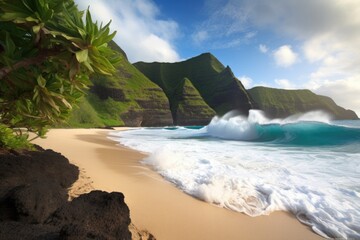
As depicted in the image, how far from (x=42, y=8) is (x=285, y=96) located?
18520 centimetres

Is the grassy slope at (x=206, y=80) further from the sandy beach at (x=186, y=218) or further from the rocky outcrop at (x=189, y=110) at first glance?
the sandy beach at (x=186, y=218)

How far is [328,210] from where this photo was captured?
12.6 ft

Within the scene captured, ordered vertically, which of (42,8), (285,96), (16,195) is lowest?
(16,195)

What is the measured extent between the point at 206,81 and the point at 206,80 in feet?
2.92

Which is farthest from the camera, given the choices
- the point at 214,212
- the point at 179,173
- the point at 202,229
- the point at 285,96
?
the point at 285,96

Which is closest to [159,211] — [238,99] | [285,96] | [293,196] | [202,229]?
[202,229]

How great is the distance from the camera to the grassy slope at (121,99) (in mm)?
56844

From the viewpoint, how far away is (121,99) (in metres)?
63.9

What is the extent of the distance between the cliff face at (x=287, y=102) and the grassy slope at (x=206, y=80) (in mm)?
36540

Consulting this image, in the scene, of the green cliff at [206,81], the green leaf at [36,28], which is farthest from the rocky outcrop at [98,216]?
the green cliff at [206,81]

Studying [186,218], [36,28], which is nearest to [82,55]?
[36,28]

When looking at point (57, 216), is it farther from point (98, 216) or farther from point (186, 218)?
point (186, 218)

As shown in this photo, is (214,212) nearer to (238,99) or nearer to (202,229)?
(202,229)

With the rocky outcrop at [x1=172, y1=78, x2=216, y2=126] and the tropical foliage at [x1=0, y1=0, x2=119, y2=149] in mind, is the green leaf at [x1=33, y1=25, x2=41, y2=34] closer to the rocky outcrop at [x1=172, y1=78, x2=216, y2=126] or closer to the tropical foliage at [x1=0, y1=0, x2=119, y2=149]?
the tropical foliage at [x1=0, y1=0, x2=119, y2=149]
